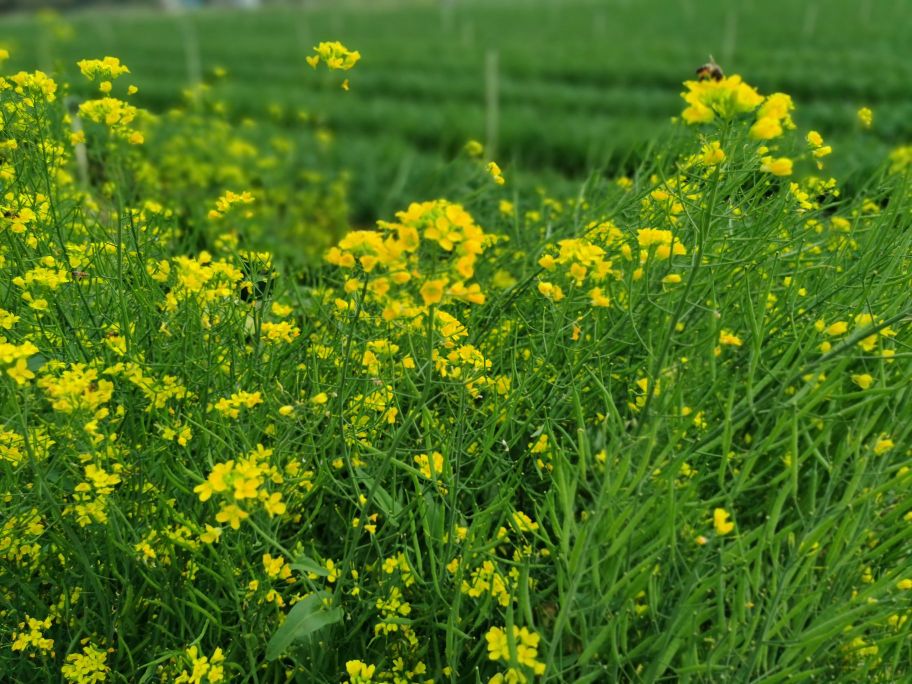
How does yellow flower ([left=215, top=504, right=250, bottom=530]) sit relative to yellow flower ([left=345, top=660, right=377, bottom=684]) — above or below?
above

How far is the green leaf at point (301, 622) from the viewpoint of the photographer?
50.4 inches

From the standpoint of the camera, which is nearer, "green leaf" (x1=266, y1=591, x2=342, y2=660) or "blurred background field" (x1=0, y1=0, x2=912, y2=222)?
"green leaf" (x1=266, y1=591, x2=342, y2=660)

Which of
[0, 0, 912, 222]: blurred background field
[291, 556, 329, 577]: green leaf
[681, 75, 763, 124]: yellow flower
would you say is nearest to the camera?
[681, 75, 763, 124]: yellow flower

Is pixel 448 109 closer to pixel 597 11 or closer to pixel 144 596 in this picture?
pixel 144 596

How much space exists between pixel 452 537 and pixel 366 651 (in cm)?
34

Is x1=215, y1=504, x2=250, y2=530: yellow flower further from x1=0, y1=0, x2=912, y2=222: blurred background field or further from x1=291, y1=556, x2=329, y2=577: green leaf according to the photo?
x1=0, y1=0, x2=912, y2=222: blurred background field

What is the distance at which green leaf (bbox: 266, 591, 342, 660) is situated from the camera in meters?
1.28

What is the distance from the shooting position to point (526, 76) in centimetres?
1174

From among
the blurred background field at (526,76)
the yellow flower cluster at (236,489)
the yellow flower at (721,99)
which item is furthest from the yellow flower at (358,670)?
the blurred background field at (526,76)

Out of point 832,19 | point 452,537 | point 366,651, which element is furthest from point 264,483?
point 832,19

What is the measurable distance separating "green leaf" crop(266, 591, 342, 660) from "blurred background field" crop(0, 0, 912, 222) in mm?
1775

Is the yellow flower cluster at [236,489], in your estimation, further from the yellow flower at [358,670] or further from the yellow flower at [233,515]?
the yellow flower at [358,670]

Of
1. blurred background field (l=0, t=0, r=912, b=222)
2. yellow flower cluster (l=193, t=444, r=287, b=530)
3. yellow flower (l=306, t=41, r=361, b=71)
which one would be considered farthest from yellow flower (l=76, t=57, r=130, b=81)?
blurred background field (l=0, t=0, r=912, b=222)

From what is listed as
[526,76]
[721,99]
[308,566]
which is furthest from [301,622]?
[526,76]
